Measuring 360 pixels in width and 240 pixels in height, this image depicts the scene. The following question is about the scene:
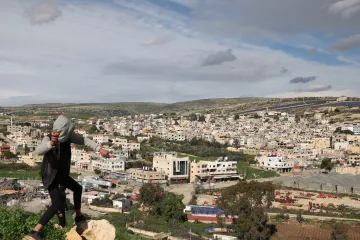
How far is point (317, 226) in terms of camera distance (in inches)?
869

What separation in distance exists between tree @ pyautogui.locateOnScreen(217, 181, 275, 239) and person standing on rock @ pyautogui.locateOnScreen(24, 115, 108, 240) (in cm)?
1533

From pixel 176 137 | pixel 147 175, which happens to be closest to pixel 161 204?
pixel 147 175

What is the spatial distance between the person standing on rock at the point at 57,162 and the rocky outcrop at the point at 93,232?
2.24ft

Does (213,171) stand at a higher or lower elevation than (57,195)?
lower

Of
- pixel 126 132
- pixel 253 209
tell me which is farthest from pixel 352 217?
pixel 126 132

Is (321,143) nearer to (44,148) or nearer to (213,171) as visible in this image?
(213,171)

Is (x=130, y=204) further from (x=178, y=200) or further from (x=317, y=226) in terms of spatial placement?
(x=317, y=226)

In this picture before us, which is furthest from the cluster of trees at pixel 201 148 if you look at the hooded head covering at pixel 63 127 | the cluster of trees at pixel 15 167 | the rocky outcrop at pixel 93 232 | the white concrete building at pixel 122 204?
the hooded head covering at pixel 63 127

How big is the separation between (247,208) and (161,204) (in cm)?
512

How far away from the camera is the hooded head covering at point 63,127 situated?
12.7 ft

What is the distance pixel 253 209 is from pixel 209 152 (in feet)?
106

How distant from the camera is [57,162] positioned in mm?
3992

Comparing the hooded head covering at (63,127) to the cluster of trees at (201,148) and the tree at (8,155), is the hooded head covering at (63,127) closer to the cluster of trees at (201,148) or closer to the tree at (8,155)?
the tree at (8,155)

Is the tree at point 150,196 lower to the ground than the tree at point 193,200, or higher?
higher
